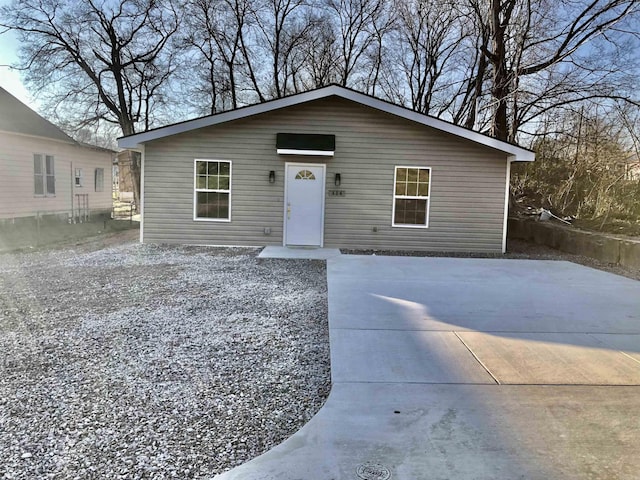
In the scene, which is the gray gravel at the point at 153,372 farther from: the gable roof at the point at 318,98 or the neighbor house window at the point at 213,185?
the gable roof at the point at 318,98

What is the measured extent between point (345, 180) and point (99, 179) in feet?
44.9

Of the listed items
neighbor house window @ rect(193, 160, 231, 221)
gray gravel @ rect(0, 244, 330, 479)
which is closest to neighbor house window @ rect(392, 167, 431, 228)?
neighbor house window @ rect(193, 160, 231, 221)

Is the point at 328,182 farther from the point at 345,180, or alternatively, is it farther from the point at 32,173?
the point at 32,173

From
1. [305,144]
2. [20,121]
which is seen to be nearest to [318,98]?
[305,144]

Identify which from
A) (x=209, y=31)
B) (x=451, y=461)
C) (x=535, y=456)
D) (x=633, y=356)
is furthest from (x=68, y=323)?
(x=209, y=31)

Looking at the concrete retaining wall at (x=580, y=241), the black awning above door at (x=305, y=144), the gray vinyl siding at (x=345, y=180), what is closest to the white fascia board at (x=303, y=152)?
the black awning above door at (x=305, y=144)

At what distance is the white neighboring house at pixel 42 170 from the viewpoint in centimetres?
1445

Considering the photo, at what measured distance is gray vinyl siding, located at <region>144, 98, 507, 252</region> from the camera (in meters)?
11.3

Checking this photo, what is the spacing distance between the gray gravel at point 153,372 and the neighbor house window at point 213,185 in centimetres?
413

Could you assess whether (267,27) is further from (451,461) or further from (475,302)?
(451,461)

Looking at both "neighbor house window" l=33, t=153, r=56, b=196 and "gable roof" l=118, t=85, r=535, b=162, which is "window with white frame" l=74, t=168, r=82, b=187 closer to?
"neighbor house window" l=33, t=153, r=56, b=196

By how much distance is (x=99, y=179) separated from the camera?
817 inches

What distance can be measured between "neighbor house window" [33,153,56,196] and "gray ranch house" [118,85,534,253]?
689 cm

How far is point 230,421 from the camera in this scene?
3074mm
